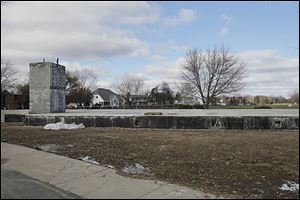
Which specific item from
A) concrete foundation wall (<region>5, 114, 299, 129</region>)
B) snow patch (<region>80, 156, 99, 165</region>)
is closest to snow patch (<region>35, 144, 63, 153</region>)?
snow patch (<region>80, 156, 99, 165</region>)

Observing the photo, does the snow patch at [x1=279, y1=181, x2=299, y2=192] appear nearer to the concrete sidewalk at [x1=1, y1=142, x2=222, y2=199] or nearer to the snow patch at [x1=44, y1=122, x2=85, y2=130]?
the concrete sidewalk at [x1=1, y1=142, x2=222, y2=199]

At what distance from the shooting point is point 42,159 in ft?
29.7

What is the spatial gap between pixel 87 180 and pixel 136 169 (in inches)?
61.2

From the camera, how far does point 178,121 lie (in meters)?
17.6

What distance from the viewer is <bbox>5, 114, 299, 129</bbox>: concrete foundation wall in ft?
52.2

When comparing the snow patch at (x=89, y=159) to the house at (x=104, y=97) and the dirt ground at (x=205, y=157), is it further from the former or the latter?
the house at (x=104, y=97)

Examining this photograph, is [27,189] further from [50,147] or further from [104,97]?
[104,97]

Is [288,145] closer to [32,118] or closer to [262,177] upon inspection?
[262,177]

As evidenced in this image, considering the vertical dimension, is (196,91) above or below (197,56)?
below

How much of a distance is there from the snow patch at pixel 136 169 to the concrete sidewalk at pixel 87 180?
40 centimetres

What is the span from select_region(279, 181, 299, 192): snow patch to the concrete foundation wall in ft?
29.2

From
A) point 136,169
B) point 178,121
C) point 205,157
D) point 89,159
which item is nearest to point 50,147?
point 89,159

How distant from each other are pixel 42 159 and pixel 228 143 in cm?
575

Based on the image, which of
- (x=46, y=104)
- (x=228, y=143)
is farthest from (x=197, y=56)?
(x=228, y=143)
